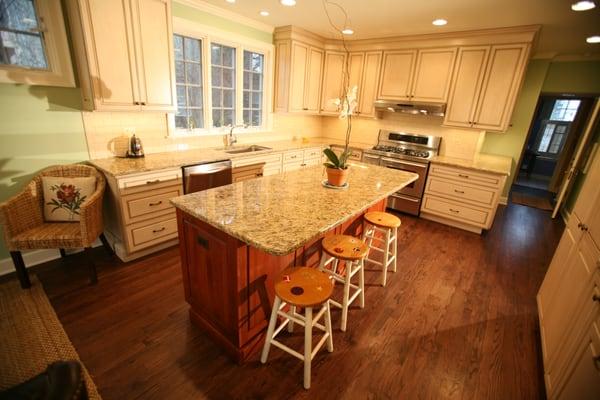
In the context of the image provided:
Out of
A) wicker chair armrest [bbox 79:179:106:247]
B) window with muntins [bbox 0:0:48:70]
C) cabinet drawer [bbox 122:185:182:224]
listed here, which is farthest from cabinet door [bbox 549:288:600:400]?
window with muntins [bbox 0:0:48:70]

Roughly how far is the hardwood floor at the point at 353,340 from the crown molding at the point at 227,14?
274 centimetres

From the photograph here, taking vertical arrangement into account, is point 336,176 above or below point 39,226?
above

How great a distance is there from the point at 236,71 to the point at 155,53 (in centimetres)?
129

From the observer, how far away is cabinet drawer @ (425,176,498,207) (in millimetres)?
3568

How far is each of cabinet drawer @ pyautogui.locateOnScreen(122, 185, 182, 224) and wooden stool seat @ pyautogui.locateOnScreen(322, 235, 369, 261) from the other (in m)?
1.65

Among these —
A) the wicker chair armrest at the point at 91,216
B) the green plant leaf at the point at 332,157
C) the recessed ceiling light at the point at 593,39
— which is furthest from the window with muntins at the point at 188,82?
the recessed ceiling light at the point at 593,39

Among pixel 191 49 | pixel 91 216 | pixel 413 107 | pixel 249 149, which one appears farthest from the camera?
pixel 413 107

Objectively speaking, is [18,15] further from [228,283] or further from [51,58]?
[228,283]

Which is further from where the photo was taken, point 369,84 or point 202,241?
point 369,84

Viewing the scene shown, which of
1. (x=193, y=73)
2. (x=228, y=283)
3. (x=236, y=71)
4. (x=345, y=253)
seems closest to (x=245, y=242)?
(x=228, y=283)

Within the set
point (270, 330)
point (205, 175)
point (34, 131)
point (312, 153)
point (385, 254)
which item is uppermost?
point (34, 131)

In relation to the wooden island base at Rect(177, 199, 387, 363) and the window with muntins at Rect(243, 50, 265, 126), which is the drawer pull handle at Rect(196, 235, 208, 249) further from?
the window with muntins at Rect(243, 50, 265, 126)

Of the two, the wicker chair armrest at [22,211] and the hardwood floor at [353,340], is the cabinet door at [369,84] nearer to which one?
the hardwood floor at [353,340]

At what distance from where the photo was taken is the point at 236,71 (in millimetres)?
3783
